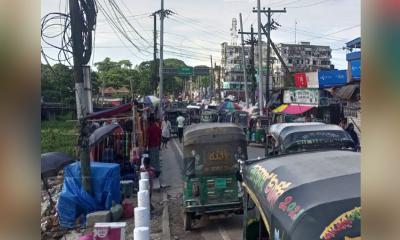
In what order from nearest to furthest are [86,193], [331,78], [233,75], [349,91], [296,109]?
1. [86,193]
2. [349,91]
3. [331,78]
4. [296,109]
5. [233,75]

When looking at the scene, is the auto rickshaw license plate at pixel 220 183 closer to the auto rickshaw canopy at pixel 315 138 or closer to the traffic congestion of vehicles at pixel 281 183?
the traffic congestion of vehicles at pixel 281 183

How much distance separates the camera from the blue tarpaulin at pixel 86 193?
11.0 meters

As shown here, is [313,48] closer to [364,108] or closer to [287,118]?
[287,118]

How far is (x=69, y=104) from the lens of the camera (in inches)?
2143

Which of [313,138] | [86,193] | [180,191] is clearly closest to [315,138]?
[313,138]

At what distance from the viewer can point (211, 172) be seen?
10.3 m

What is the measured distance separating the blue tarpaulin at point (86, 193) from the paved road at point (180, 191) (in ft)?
8.52

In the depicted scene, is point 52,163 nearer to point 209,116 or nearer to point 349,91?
point 349,91

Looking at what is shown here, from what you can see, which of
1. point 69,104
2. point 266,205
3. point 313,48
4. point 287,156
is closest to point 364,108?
point 266,205

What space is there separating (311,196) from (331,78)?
97.1 feet

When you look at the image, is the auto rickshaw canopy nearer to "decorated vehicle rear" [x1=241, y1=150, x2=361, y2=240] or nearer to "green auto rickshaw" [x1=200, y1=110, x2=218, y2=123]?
"decorated vehicle rear" [x1=241, y1=150, x2=361, y2=240]

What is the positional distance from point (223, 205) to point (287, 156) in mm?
5203

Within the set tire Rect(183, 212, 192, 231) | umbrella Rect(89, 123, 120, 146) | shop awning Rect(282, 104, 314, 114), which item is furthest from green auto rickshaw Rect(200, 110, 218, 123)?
tire Rect(183, 212, 192, 231)

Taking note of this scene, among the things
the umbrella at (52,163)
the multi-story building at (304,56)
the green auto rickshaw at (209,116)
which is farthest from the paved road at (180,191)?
the multi-story building at (304,56)
